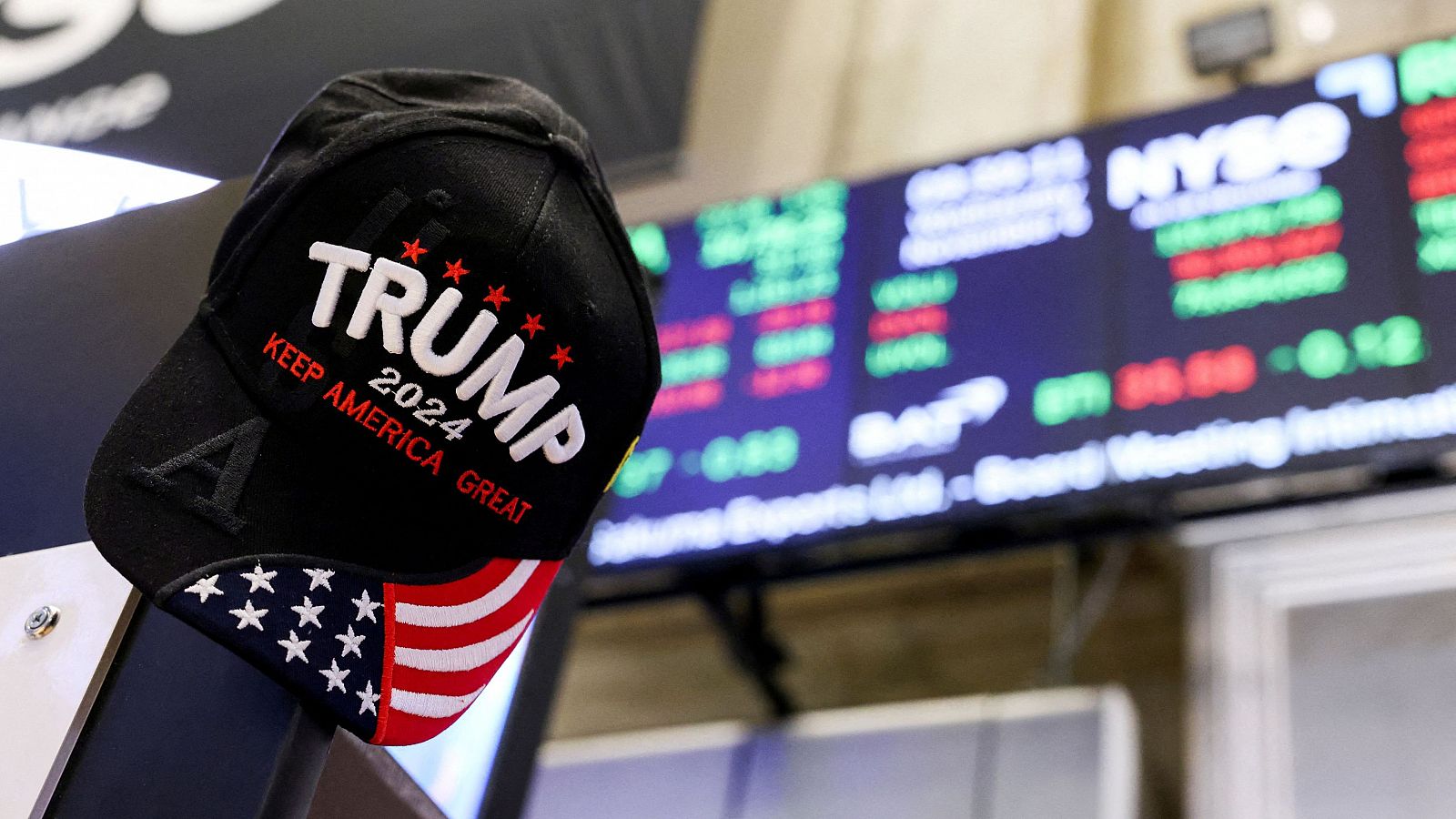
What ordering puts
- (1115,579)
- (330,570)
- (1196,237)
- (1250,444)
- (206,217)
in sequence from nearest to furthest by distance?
1. (330,570)
2. (206,217)
3. (1250,444)
4. (1196,237)
5. (1115,579)

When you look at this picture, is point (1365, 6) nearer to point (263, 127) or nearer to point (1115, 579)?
point (1115, 579)

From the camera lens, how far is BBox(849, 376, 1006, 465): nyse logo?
2.96 m

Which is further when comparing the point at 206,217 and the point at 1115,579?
the point at 1115,579

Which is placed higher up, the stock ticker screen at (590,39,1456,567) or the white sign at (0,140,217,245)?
the white sign at (0,140,217,245)

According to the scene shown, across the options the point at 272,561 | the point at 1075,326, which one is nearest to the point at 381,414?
the point at 272,561

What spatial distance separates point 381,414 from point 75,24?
3.26 feet

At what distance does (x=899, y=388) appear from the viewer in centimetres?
308

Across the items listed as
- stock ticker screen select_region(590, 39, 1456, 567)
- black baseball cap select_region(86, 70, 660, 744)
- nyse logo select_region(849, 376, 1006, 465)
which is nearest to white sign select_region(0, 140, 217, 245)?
black baseball cap select_region(86, 70, 660, 744)

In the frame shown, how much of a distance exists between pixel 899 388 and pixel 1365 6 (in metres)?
1.95

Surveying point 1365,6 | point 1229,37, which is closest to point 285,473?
point 1229,37

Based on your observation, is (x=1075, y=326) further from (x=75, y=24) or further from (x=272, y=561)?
(x=272, y=561)

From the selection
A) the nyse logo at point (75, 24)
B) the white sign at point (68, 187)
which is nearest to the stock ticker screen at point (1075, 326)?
the nyse logo at point (75, 24)

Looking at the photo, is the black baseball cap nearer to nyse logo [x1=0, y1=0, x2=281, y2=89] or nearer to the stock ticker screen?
nyse logo [x1=0, y1=0, x2=281, y2=89]

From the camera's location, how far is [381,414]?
715 mm
